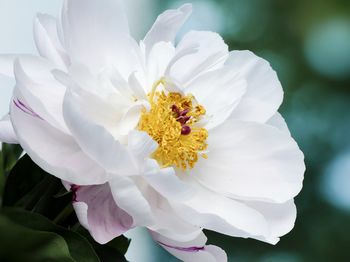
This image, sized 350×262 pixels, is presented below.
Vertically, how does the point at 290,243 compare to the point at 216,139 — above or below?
below

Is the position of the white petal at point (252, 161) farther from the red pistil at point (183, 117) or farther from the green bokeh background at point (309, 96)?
the green bokeh background at point (309, 96)


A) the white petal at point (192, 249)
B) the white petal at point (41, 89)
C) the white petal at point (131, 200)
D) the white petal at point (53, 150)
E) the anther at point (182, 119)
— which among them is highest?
the white petal at point (41, 89)

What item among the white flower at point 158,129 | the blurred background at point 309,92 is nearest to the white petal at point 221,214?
the white flower at point 158,129

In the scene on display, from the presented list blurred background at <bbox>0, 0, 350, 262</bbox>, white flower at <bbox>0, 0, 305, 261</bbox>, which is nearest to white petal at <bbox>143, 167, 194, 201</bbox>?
white flower at <bbox>0, 0, 305, 261</bbox>

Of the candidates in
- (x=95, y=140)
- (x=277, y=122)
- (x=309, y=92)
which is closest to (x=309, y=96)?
(x=309, y=92)

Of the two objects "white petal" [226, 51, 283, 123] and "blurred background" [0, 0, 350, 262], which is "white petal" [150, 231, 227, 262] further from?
"blurred background" [0, 0, 350, 262]

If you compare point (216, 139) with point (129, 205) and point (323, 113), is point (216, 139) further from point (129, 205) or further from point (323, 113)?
point (323, 113)

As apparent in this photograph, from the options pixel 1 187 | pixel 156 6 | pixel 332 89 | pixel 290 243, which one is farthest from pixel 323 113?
pixel 1 187
